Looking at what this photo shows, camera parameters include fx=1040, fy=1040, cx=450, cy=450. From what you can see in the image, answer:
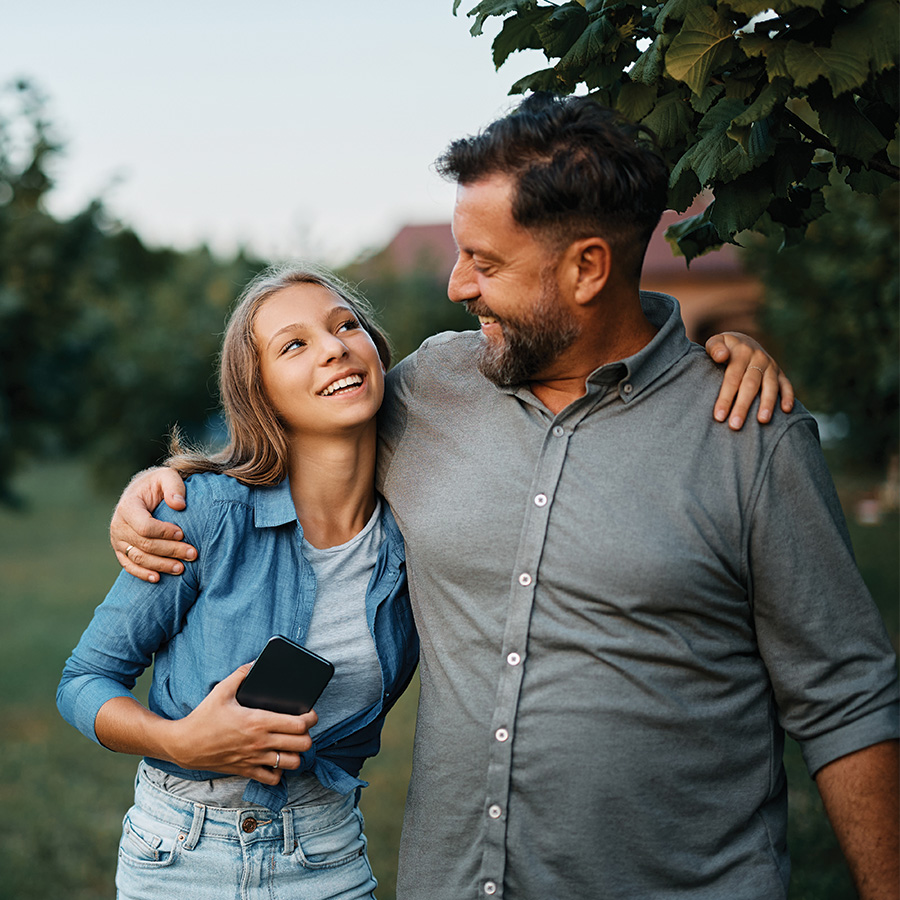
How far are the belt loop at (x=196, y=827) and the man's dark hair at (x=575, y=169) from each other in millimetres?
1554

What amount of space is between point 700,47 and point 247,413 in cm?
142

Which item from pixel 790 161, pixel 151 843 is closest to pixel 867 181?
pixel 790 161

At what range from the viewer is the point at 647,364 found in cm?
233

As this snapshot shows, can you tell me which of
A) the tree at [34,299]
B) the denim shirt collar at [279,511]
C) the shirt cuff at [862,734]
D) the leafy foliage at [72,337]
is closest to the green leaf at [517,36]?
the denim shirt collar at [279,511]

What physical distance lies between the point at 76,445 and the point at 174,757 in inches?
939

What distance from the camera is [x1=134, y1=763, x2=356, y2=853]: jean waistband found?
96.5 inches

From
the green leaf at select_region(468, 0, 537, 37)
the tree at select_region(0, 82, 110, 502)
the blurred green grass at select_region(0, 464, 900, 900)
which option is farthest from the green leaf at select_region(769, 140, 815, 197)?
the tree at select_region(0, 82, 110, 502)

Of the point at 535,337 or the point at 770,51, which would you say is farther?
the point at 535,337

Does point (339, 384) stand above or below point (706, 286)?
below

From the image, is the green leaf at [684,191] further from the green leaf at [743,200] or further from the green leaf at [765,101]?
the green leaf at [765,101]

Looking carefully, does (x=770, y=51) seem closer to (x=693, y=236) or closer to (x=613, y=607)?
(x=693, y=236)

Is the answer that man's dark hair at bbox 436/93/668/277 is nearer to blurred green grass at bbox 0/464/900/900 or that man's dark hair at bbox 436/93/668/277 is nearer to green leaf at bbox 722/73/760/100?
green leaf at bbox 722/73/760/100

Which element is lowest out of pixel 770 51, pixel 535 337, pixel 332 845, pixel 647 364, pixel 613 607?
pixel 332 845

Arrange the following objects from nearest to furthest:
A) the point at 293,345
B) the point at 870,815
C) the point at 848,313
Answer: the point at 870,815 < the point at 293,345 < the point at 848,313
